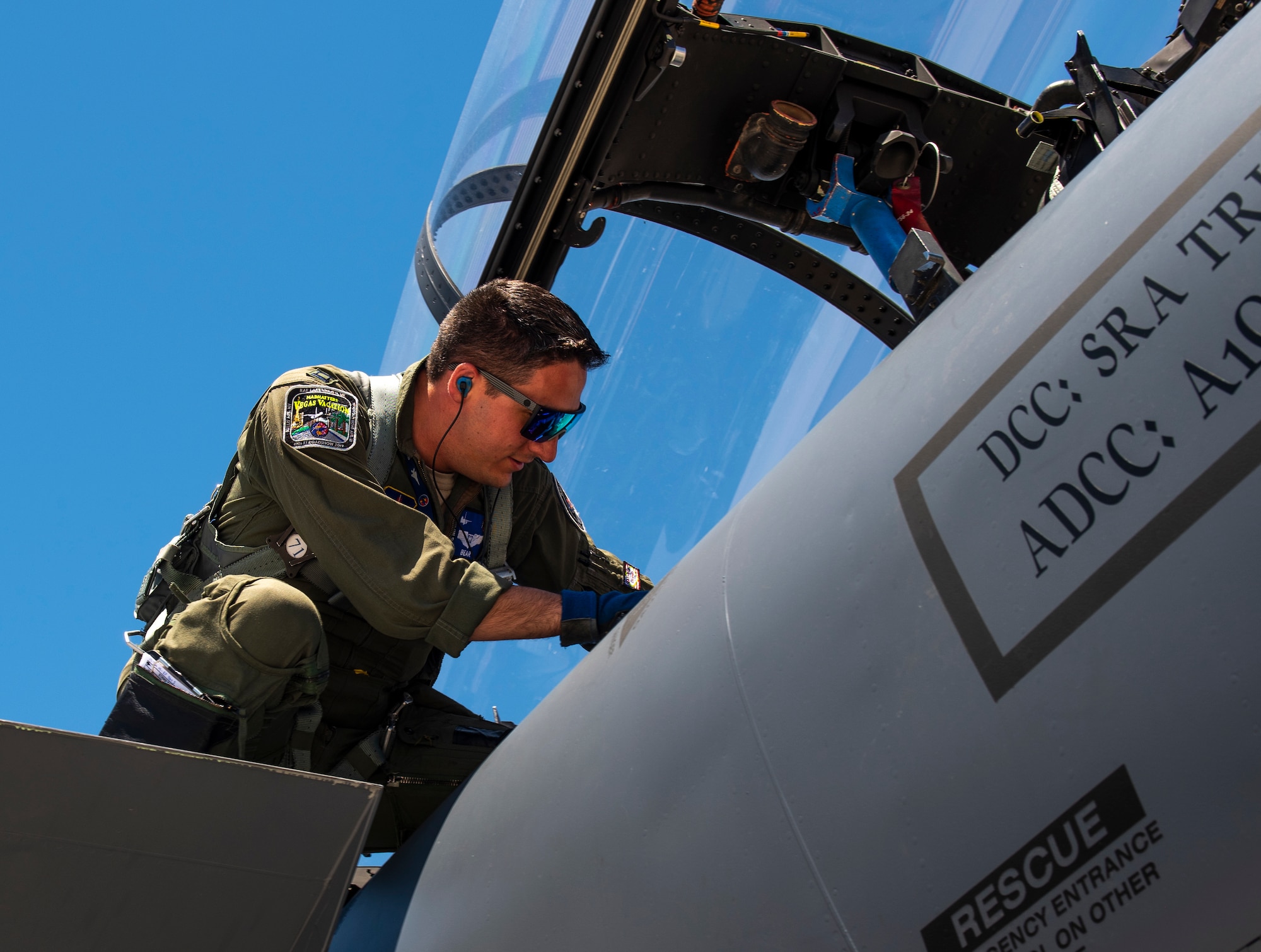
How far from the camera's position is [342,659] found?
7.37 ft

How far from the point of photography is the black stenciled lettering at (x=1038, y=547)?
2.69 feet

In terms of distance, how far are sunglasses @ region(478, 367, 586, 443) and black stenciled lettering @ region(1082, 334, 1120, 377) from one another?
56.9 inches

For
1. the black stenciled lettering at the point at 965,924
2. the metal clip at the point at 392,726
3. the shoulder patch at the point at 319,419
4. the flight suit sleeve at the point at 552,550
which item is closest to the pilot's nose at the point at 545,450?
the flight suit sleeve at the point at 552,550

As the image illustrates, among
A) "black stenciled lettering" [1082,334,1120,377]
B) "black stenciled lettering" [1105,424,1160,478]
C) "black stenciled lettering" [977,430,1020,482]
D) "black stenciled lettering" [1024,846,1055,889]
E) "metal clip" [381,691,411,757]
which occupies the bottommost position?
"metal clip" [381,691,411,757]

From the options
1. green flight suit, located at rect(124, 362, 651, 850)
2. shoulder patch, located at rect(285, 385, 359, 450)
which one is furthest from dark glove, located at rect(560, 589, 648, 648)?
shoulder patch, located at rect(285, 385, 359, 450)

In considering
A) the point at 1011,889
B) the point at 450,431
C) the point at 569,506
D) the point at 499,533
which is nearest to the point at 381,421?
the point at 450,431

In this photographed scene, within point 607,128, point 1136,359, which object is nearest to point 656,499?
point 607,128

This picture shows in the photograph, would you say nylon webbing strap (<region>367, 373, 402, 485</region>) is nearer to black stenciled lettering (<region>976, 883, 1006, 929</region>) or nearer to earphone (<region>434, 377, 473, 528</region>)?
earphone (<region>434, 377, 473, 528</region>)

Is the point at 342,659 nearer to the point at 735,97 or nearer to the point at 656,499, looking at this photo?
the point at 656,499

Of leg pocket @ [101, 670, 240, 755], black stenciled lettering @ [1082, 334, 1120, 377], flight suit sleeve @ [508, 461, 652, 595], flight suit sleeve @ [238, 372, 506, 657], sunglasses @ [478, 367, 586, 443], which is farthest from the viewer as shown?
flight suit sleeve @ [508, 461, 652, 595]

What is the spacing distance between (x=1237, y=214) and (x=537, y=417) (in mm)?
1563

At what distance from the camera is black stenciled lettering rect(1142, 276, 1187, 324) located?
803 mm

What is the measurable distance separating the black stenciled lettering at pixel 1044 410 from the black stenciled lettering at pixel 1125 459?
0.16ft

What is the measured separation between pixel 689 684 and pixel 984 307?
1.71 ft
